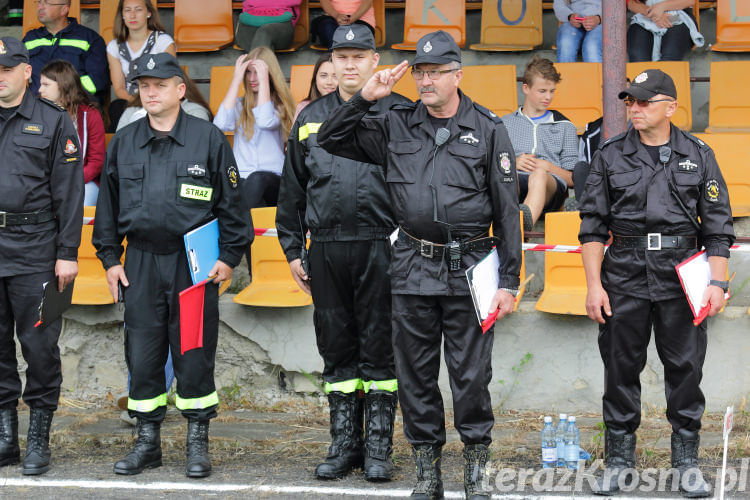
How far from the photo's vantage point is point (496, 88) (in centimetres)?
853

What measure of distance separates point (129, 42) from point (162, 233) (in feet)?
→ 12.4

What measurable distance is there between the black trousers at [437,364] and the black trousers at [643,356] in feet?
2.31

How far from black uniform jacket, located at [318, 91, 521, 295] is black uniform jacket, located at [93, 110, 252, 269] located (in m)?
0.86

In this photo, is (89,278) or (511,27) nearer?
(89,278)

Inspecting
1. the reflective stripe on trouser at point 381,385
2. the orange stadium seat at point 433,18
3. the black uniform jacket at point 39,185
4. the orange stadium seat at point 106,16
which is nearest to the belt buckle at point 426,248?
the reflective stripe on trouser at point 381,385

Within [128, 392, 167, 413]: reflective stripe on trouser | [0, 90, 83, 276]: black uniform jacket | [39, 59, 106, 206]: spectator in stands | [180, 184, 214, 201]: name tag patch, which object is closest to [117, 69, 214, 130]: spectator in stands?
[39, 59, 106, 206]: spectator in stands

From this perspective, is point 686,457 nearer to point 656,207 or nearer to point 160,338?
point 656,207

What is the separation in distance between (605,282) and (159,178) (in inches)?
91.5

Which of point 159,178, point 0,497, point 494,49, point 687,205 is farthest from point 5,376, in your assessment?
point 494,49

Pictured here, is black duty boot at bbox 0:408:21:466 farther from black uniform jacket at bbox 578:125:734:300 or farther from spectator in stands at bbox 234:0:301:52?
spectator in stands at bbox 234:0:301:52

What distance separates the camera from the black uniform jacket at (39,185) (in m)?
5.27

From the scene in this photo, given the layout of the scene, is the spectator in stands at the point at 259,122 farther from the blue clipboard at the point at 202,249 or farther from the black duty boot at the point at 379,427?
the black duty boot at the point at 379,427

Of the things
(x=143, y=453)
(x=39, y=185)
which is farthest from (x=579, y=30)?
(x=143, y=453)

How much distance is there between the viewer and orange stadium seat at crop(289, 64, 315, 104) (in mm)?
8516
